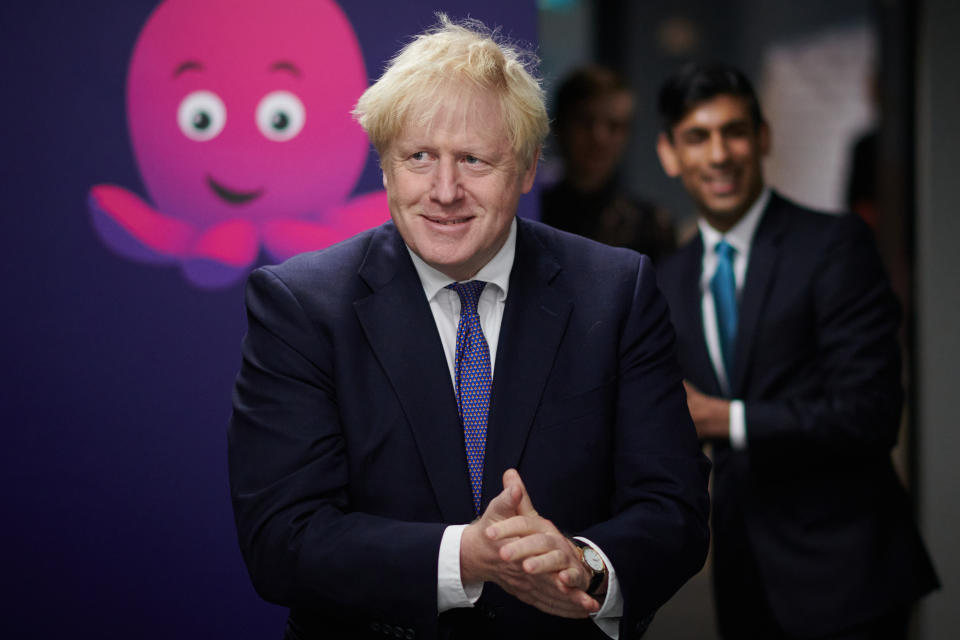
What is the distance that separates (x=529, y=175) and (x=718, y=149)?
0.97m

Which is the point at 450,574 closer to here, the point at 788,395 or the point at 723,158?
the point at 788,395

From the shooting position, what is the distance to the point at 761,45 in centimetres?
845

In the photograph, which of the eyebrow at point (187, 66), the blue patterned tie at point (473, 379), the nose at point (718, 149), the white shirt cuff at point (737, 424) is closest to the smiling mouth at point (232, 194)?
the eyebrow at point (187, 66)

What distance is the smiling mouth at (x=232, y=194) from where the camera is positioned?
256 centimetres

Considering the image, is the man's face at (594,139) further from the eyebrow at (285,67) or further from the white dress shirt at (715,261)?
the eyebrow at (285,67)

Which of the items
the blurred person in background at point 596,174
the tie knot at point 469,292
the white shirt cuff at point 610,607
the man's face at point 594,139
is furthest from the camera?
the man's face at point 594,139

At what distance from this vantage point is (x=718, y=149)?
8.97 feet

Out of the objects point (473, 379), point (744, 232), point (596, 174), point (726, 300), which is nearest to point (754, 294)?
point (726, 300)

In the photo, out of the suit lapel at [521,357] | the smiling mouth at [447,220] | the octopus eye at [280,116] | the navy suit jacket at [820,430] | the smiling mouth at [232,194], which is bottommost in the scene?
the navy suit jacket at [820,430]

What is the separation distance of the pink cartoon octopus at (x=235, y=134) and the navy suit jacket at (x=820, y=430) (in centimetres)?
109

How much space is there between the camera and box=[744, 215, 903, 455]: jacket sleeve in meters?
2.54

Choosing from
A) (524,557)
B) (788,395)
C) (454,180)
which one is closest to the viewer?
(524,557)

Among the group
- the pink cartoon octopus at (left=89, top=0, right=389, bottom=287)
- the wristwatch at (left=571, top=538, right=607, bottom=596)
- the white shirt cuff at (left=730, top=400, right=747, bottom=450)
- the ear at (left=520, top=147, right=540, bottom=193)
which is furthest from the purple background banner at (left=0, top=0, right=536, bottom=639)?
the wristwatch at (left=571, top=538, right=607, bottom=596)

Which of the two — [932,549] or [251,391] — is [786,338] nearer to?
[251,391]
